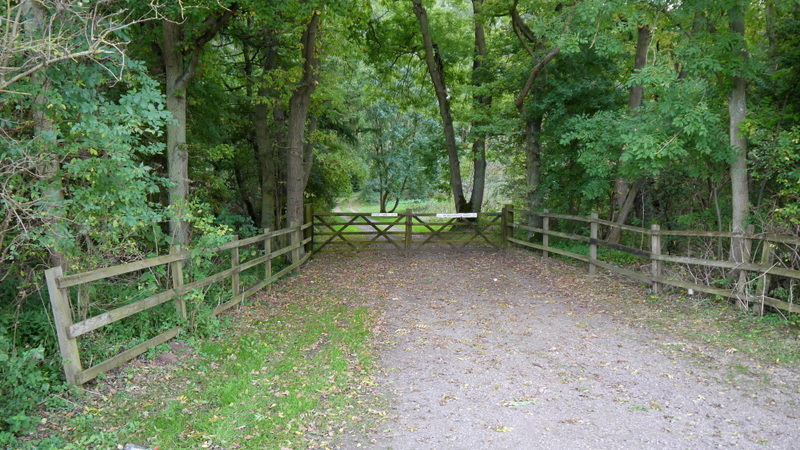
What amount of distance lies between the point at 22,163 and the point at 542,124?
13579 millimetres

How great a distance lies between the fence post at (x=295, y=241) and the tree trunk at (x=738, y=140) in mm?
8671

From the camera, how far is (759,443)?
4098 mm

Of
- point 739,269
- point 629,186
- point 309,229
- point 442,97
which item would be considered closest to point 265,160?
point 309,229

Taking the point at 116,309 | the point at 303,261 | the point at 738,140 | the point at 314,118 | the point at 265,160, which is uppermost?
the point at 314,118

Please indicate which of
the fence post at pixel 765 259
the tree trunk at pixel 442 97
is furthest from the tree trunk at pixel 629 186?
the tree trunk at pixel 442 97

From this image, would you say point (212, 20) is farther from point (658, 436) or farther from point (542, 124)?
point (542, 124)

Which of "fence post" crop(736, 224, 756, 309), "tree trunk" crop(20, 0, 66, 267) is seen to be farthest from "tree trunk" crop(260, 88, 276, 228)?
"fence post" crop(736, 224, 756, 309)

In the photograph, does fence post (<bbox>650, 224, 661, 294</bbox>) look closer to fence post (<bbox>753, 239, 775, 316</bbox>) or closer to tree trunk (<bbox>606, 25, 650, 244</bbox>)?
fence post (<bbox>753, 239, 775, 316</bbox>)

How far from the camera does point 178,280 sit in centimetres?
647

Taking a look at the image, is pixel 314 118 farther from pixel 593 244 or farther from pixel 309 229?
pixel 593 244

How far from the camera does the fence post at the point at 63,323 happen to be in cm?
460

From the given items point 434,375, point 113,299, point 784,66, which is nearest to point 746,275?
point 784,66

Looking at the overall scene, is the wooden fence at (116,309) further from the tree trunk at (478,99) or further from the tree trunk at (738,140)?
the tree trunk at (478,99)

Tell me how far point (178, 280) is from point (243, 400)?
223cm
